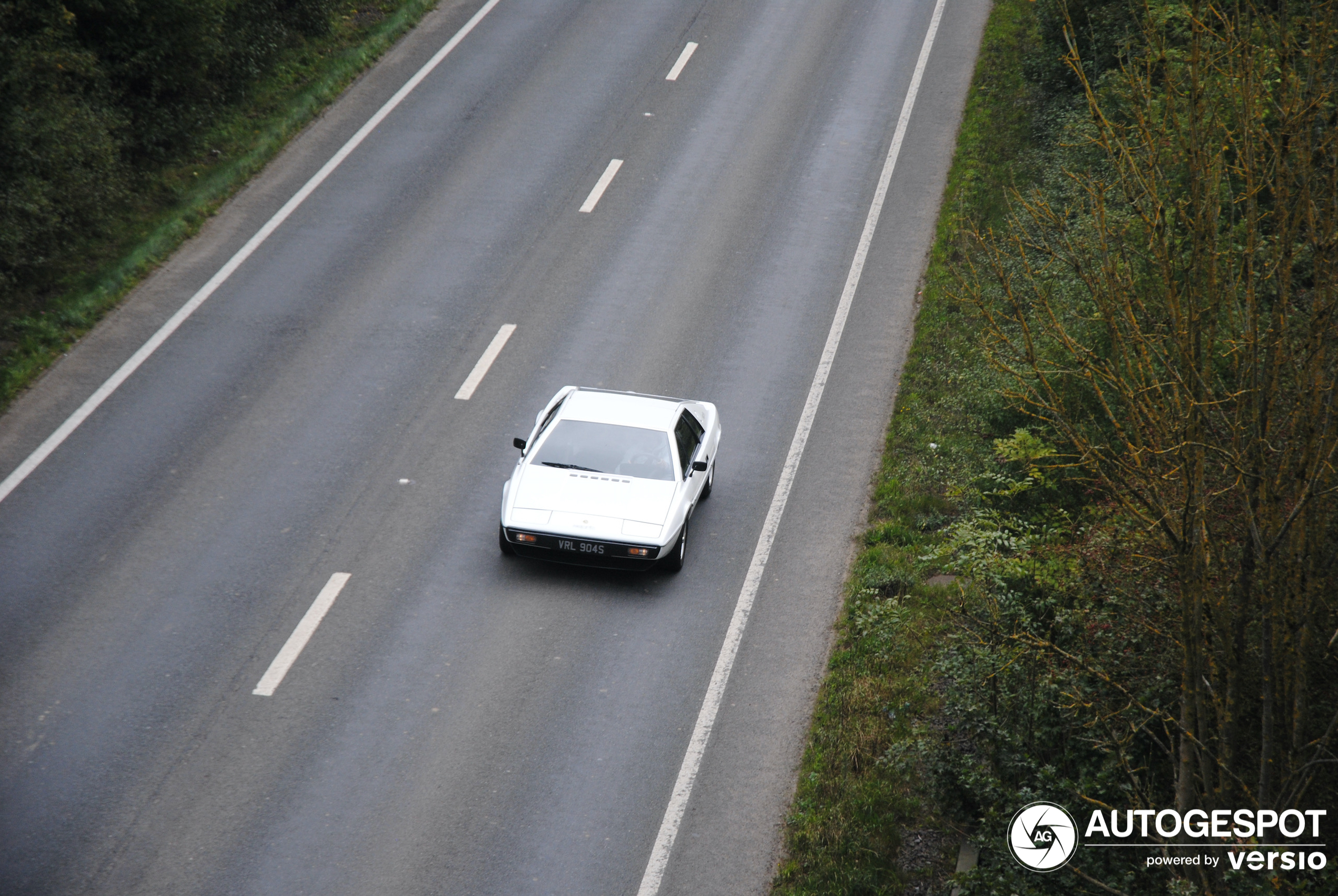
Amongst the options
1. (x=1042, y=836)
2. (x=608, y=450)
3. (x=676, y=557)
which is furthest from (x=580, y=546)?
(x=1042, y=836)

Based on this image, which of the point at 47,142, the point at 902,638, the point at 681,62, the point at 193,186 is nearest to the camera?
the point at 902,638

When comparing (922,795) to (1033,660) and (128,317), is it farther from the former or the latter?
(128,317)

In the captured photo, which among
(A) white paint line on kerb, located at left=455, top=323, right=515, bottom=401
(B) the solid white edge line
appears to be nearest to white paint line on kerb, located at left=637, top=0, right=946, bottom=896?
(A) white paint line on kerb, located at left=455, top=323, right=515, bottom=401

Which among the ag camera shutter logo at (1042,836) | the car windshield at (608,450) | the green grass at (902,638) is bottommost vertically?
the green grass at (902,638)

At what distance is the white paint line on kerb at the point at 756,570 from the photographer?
1007cm

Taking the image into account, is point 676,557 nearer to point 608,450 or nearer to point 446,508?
point 608,450

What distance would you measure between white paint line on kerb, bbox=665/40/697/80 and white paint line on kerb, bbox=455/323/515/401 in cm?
981

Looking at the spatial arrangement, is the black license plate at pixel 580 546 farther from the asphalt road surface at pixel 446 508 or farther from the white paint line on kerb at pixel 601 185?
the white paint line on kerb at pixel 601 185

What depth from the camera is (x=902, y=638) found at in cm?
1220

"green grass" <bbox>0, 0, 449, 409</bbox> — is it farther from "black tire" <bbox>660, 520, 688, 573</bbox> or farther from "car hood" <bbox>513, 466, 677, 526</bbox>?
"black tire" <bbox>660, 520, 688, 573</bbox>

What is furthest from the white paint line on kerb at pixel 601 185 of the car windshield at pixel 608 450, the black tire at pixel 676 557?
the black tire at pixel 676 557

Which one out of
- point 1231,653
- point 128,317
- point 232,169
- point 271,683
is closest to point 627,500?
point 271,683

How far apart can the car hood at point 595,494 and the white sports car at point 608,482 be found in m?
0.01

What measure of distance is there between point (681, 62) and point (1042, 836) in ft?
67.1
